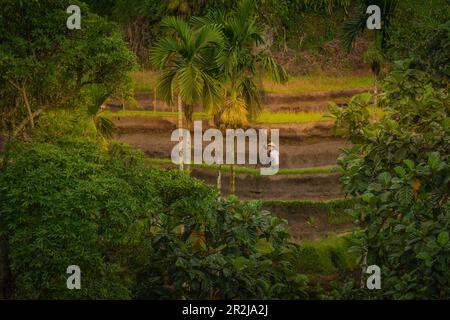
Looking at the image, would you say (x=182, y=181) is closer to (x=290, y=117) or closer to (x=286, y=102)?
(x=290, y=117)

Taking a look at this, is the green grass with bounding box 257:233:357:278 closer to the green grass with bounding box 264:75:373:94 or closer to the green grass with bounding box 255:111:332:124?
the green grass with bounding box 255:111:332:124

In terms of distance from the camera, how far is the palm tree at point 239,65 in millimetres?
32844

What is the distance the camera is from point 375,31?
120 ft

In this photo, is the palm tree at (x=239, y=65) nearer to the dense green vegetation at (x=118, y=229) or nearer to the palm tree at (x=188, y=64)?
the palm tree at (x=188, y=64)

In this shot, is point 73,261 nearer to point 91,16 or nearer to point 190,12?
point 91,16

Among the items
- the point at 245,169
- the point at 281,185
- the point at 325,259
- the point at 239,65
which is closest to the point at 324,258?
the point at 325,259

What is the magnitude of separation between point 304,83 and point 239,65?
15.6m

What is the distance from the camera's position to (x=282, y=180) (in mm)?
41562

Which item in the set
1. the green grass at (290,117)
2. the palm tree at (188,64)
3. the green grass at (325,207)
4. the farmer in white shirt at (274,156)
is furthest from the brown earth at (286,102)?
the palm tree at (188,64)

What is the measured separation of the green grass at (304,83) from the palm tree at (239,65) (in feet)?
42.4

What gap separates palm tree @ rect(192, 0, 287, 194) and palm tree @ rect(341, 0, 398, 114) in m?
2.22

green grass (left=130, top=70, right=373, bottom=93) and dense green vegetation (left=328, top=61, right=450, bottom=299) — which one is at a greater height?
green grass (left=130, top=70, right=373, bottom=93)

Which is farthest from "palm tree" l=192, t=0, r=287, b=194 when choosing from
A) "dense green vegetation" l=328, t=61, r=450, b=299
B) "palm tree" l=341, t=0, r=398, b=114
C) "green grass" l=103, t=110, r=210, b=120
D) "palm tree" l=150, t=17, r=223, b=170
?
"green grass" l=103, t=110, r=210, b=120

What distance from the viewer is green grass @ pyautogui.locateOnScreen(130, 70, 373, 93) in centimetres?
4806
